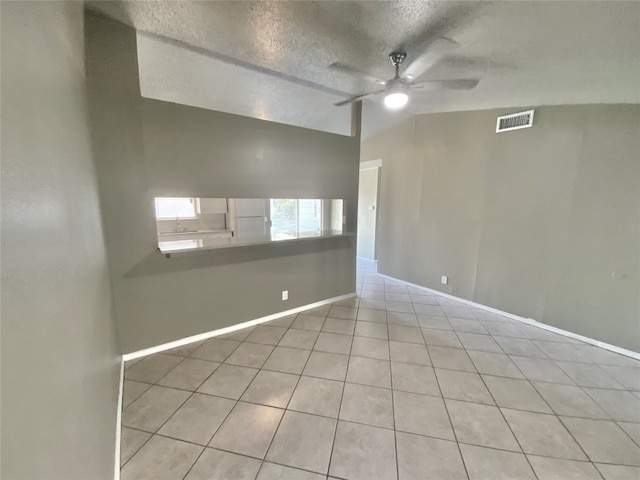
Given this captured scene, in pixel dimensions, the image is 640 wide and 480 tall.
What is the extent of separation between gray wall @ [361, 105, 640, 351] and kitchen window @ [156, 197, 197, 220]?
3.60 m

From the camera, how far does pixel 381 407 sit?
1929mm

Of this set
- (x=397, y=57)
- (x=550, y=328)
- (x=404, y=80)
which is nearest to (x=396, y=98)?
(x=404, y=80)

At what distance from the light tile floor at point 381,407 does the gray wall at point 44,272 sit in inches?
26.1

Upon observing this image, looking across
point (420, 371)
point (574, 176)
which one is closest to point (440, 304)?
point (420, 371)

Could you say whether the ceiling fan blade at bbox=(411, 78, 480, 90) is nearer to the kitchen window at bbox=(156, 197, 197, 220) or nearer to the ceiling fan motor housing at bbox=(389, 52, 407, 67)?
the ceiling fan motor housing at bbox=(389, 52, 407, 67)

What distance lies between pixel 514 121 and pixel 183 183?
3.79m

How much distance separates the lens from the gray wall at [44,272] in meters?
0.52

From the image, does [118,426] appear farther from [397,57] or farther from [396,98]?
[397,57]

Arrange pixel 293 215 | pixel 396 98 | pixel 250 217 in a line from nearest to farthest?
pixel 396 98
pixel 250 217
pixel 293 215

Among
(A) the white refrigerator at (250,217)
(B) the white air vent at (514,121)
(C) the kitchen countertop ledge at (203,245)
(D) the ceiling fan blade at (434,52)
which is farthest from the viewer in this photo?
(A) the white refrigerator at (250,217)

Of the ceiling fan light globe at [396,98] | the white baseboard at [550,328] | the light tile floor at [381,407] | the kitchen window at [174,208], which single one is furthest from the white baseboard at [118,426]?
the white baseboard at [550,328]

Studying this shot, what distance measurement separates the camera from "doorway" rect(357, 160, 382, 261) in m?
5.62

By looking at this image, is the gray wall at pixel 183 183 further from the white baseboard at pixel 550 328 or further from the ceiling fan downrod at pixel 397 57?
the white baseboard at pixel 550 328

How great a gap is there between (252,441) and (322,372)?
80 centimetres
